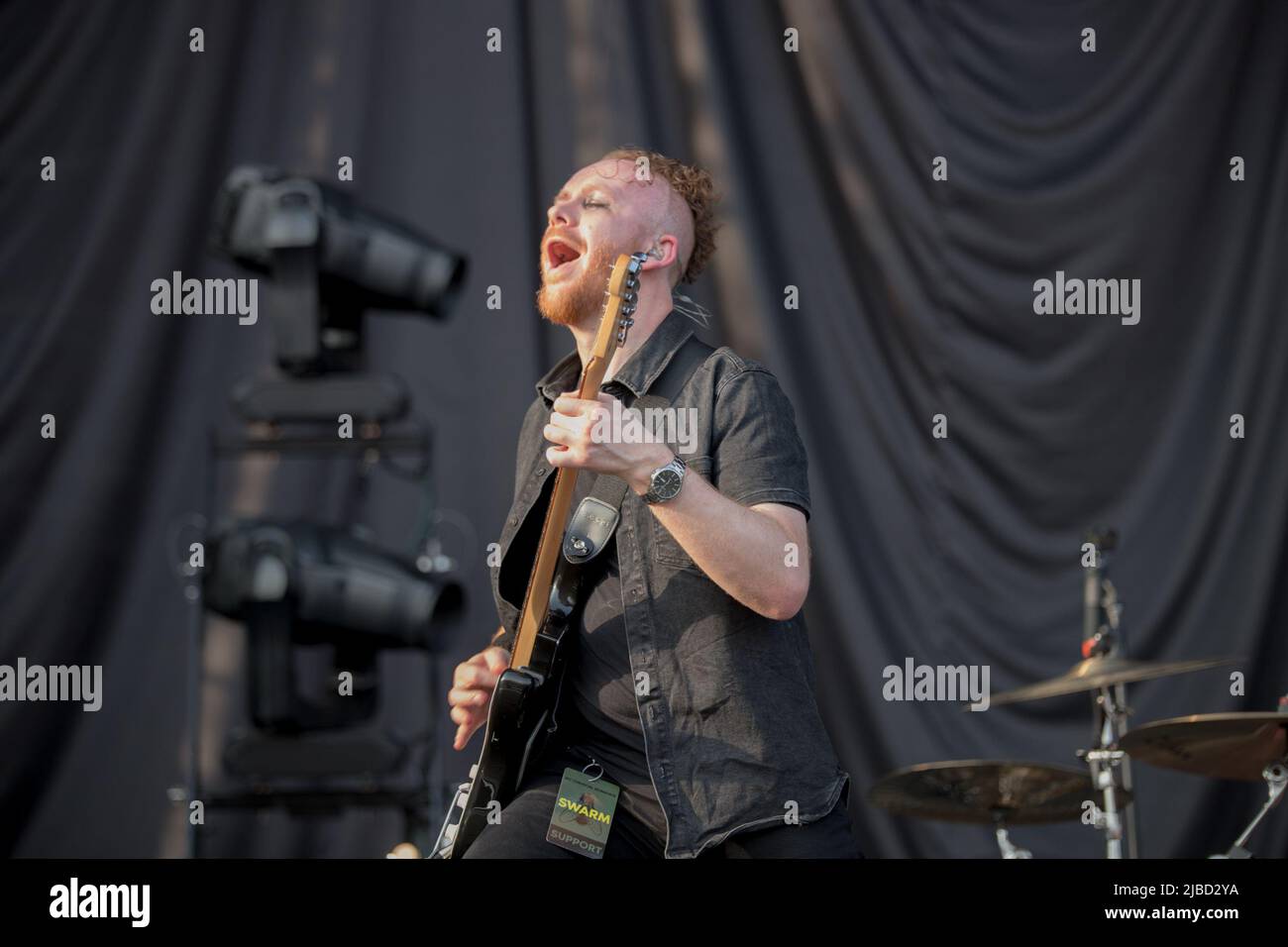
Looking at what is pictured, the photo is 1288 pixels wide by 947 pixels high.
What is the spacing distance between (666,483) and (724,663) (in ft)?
1.11

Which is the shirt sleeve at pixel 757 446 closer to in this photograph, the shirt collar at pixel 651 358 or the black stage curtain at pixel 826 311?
the shirt collar at pixel 651 358

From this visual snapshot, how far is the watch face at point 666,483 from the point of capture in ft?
7.06

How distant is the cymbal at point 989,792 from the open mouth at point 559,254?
149cm

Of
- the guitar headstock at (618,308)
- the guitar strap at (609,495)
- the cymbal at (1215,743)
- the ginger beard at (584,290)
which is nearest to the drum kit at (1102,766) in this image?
the cymbal at (1215,743)

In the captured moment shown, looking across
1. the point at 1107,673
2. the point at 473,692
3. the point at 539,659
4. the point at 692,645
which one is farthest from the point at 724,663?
the point at 1107,673

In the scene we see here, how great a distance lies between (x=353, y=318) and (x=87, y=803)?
1.82 m

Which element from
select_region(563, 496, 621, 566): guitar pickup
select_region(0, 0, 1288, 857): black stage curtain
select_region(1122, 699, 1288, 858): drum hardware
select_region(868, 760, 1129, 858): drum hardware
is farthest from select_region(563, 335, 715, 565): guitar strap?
select_region(0, 0, 1288, 857): black stage curtain

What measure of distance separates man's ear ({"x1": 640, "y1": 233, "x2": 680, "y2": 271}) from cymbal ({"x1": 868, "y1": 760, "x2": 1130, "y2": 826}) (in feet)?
4.58

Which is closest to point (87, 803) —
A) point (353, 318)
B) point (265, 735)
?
point (265, 735)

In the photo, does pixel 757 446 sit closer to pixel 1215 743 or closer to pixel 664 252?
pixel 664 252

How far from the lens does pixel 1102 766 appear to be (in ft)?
11.5

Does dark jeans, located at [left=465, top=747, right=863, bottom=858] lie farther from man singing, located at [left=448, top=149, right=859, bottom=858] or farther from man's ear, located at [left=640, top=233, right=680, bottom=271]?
man's ear, located at [left=640, top=233, right=680, bottom=271]

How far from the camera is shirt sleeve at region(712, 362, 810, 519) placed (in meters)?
2.31

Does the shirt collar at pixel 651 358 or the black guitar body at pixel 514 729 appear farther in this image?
the shirt collar at pixel 651 358
